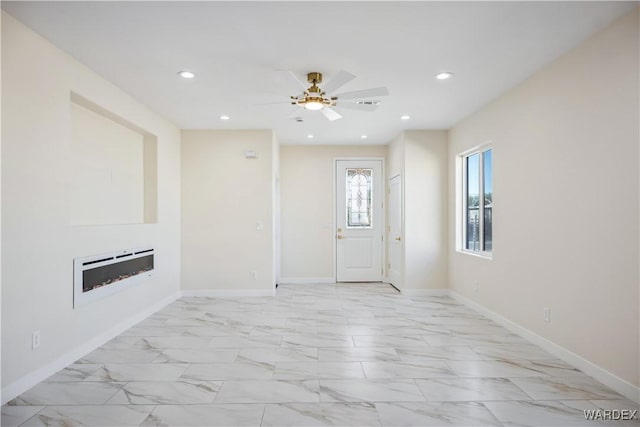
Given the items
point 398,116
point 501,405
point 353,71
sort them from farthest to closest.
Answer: point 398,116
point 353,71
point 501,405

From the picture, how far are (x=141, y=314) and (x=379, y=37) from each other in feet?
12.7

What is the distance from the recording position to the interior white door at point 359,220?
700cm

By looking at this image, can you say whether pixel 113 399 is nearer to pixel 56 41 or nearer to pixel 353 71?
pixel 56 41

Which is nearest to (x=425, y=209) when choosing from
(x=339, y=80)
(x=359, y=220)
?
(x=359, y=220)

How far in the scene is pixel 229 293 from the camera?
18.8 feet

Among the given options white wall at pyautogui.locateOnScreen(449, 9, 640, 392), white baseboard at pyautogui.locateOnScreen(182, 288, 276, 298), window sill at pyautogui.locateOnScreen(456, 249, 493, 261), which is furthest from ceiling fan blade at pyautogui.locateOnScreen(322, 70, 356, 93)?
white baseboard at pyautogui.locateOnScreen(182, 288, 276, 298)

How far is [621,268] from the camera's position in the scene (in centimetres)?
254

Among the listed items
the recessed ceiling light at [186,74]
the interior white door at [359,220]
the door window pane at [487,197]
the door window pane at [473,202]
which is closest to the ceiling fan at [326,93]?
the recessed ceiling light at [186,74]

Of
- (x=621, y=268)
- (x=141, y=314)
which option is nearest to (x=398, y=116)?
(x=621, y=268)

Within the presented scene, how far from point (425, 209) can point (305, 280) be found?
256cm

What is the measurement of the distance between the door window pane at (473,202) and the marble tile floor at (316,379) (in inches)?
46.8

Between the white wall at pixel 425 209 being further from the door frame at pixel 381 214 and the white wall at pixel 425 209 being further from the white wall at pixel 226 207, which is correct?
the white wall at pixel 226 207

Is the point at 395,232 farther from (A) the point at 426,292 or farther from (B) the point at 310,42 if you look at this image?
(B) the point at 310,42

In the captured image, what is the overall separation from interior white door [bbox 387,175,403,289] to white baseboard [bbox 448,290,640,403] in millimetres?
1916
